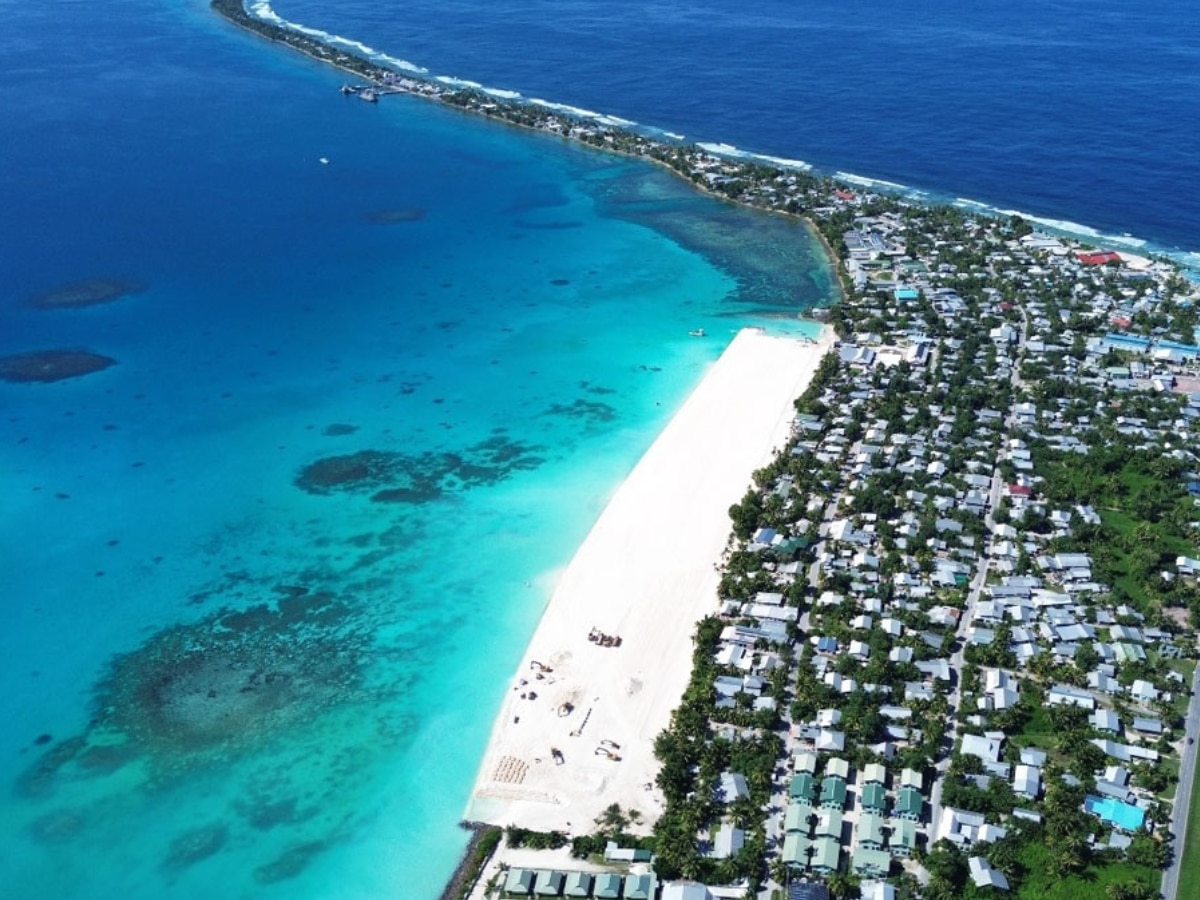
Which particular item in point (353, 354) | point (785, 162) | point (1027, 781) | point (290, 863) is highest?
point (785, 162)

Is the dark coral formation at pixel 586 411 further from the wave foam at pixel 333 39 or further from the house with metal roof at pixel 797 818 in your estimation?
the wave foam at pixel 333 39

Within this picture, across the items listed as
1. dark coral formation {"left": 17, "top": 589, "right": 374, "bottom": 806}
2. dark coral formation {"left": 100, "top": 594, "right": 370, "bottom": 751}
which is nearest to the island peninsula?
dark coral formation {"left": 100, "top": 594, "right": 370, "bottom": 751}

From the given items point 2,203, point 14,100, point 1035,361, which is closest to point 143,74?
point 14,100

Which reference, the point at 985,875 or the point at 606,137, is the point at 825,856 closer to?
the point at 985,875

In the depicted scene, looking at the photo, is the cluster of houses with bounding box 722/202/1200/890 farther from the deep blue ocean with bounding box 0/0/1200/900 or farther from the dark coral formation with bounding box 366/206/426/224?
the dark coral formation with bounding box 366/206/426/224

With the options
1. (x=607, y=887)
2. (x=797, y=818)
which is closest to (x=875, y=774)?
(x=797, y=818)

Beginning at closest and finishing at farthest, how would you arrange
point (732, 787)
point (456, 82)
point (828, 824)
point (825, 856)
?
1. point (825, 856)
2. point (828, 824)
3. point (732, 787)
4. point (456, 82)

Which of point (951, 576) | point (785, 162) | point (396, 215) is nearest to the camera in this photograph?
point (951, 576)
